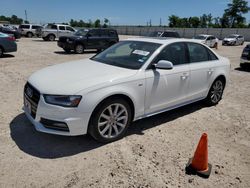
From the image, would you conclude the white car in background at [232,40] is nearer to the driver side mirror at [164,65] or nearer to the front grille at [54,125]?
the driver side mirror at [164,65]

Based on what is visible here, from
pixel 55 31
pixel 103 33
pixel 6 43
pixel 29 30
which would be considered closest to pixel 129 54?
pixel 6 43

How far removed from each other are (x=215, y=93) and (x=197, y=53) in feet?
3.91

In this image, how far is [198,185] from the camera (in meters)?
2.82

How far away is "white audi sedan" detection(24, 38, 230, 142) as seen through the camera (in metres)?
3.21

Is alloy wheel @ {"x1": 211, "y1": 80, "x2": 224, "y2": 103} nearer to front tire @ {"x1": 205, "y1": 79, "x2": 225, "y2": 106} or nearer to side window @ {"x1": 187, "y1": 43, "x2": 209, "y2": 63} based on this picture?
front tire @ {"x1": 205, "y1": 79, "x2": 225, "y2": 106}

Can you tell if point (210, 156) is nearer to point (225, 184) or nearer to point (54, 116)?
point (225, 184)

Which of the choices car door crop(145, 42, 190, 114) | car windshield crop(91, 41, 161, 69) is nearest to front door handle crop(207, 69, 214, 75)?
car door crop(145, 42, 190, 114)

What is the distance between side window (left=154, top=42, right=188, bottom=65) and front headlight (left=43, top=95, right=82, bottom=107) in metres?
1.57

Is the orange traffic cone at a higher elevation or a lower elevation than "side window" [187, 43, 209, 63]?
lower

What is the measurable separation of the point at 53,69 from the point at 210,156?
9.61 feet

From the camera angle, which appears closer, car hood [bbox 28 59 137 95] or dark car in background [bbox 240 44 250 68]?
car hood [bbox 28 59 137 95]

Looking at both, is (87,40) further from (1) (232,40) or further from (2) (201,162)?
(1) (232,40)

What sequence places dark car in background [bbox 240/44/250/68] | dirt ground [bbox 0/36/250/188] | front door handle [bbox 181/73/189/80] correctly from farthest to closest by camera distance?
dark car in background [bbox 240/44/250/68] < front door handle [bbox 181/73/189/80] < dirt ground [bbox 0/36/250/188]

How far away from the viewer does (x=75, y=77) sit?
351 cm
